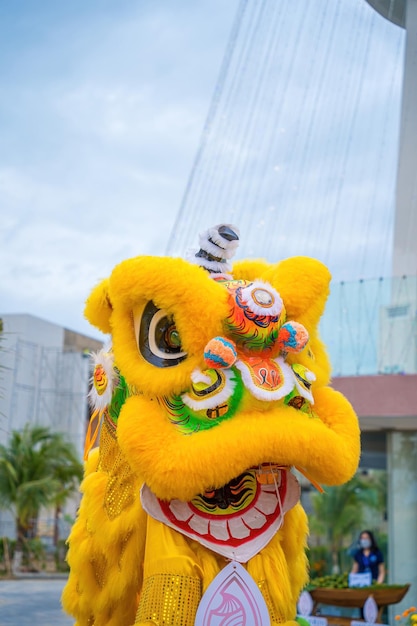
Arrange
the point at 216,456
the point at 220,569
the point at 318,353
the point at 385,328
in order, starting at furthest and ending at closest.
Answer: the point at 385,328 → the point at 318,353 → the point at 220,569 → the point at 216,456

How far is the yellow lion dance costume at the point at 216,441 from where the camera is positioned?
3.28 meters

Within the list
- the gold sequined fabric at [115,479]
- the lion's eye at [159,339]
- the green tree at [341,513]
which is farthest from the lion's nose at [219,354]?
the green tree at [341,513]

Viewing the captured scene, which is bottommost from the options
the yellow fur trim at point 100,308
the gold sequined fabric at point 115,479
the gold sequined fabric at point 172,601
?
the gold sequined fabric at point 172,601

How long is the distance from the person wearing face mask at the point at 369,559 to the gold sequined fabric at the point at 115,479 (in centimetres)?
525

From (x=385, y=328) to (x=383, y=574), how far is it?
2.83 metres

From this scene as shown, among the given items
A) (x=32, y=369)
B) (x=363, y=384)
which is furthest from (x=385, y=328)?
(x=32, y=369)

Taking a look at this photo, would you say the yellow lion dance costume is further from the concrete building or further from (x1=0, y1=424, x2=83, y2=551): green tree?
the concrete building

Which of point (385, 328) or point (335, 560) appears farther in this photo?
point (335, 560)

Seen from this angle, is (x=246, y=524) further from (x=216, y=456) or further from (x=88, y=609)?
(x=88, y=609)

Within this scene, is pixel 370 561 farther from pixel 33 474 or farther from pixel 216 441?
pixel 33 474

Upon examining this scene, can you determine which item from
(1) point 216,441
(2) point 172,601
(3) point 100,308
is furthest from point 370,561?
(1) point 216,441

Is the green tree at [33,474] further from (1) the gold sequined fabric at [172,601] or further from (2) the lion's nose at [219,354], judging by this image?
(2) the lion's nose at [219,354]

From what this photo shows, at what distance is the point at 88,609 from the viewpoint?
4.12m

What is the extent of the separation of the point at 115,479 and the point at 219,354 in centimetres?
109
